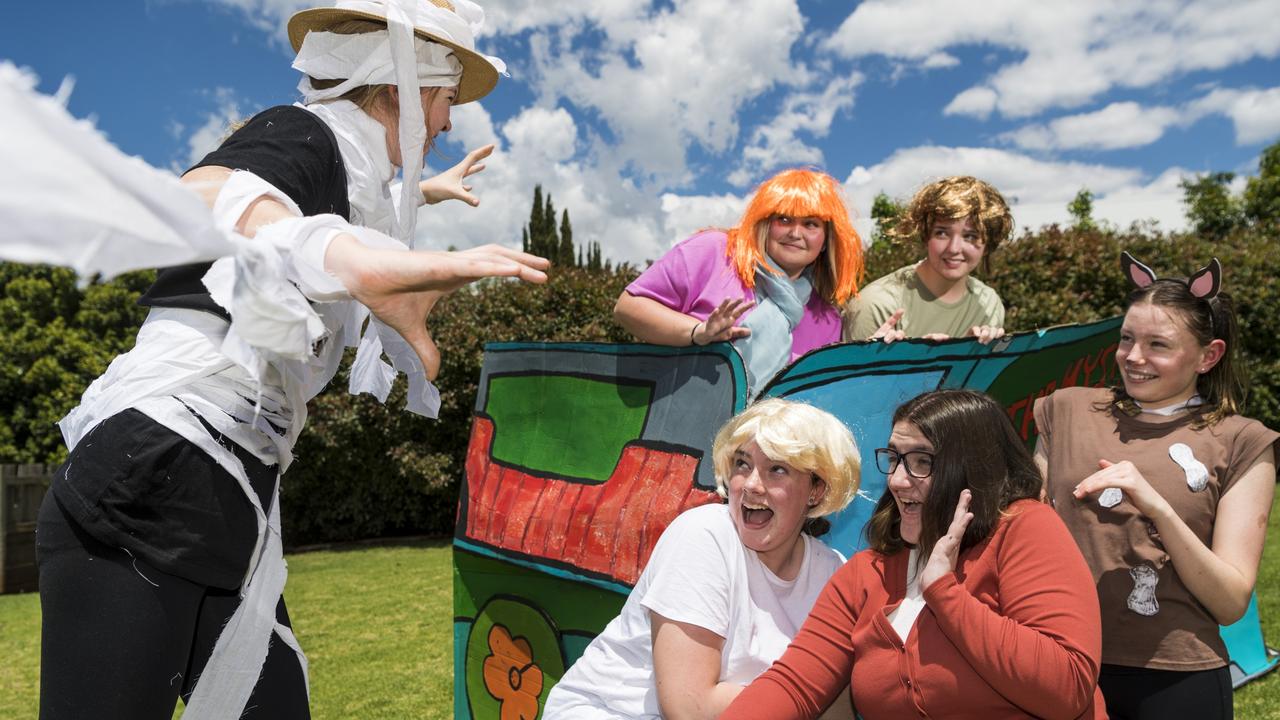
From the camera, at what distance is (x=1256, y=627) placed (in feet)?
12.9

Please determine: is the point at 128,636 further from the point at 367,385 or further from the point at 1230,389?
the point at 1230,389

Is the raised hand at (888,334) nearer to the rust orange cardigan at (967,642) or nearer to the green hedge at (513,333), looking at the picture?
the rust orange cardigan at (967,642)

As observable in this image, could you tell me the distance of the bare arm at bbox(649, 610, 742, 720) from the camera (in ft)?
6.45

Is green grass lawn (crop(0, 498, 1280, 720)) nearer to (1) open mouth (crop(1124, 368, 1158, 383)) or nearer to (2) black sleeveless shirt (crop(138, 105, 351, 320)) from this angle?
(1) open mouth (crop(1124, 368, 1158, 383))

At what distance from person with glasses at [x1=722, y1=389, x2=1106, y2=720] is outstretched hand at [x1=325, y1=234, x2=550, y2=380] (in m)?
1.10

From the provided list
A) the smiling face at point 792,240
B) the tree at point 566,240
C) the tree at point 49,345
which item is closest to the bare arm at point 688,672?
the smiling face at point 792,240

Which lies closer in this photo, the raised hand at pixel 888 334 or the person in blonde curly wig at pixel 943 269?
the raised hand at pixel 888 334

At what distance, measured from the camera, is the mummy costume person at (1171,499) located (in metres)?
2.13

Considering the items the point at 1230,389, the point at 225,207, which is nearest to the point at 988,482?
the point at 1230,389

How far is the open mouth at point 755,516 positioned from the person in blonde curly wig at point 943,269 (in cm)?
103

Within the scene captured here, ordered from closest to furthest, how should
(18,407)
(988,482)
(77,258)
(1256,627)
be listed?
(77,258)
(988,482)
(1256,627)
(18,407)

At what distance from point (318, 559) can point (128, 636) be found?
885 centimetres

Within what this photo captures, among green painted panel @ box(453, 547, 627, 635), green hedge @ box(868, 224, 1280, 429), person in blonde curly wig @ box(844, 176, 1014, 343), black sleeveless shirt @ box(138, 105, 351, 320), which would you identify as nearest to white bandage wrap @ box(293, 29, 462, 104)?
black sleeveless shirt @ box(138, 105, 351, 320)

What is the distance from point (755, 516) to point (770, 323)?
2.32ft
